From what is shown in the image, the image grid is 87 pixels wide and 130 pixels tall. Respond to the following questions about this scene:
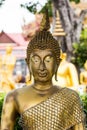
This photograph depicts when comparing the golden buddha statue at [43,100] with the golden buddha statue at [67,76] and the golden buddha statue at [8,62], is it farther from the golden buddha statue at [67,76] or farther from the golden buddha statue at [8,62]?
the golden buddha statue at [8,62]

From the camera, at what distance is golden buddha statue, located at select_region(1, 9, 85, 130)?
7.00 feet

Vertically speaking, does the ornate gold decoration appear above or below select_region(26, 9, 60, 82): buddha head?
below

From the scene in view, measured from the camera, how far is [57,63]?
7.31 ft

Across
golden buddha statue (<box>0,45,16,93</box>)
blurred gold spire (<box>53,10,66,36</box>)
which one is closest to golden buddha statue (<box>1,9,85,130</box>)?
golden buddha statue (<box>0,45,16,93</box>)

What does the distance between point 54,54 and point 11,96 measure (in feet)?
0.91

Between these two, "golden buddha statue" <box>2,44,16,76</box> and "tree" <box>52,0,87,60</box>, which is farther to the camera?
"tree" <box>52,0,87,60</box>

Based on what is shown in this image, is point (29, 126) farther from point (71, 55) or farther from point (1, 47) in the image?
point (1, 47)

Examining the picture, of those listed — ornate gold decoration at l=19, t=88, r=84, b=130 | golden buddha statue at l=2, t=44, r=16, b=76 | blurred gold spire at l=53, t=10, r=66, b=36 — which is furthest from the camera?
blurred gold spire at l=53, t=10, r=66, b=36

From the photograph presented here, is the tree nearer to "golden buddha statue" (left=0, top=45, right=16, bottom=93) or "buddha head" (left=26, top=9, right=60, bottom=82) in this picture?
"golden buddha statue" (left=0, top=45, right=16, bottom=93)

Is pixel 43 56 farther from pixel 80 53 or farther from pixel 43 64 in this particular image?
pixel 80 53

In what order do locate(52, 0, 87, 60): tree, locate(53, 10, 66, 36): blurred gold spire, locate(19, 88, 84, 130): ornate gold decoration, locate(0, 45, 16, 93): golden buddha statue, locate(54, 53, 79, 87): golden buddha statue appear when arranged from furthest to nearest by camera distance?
locate(53, 10, 66, 36): blurred gold spire < locate(52, 0, 87, 60): tree < locate(0, 45, 16, 93): golden buddha statue < locate(54, 53, 79, 87): golden buddha statue < locate(19, 88, 84, 130): ornate gold decoration

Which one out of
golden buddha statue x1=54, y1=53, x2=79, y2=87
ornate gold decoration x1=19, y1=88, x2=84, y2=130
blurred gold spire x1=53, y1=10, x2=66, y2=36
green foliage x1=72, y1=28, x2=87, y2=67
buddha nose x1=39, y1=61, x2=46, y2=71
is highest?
buddha nose x1=39, y1=61, x2=46, y2=71

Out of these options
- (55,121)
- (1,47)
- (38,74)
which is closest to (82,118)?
(55,121)

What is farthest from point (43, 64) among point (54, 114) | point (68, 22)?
point (68, 22)
